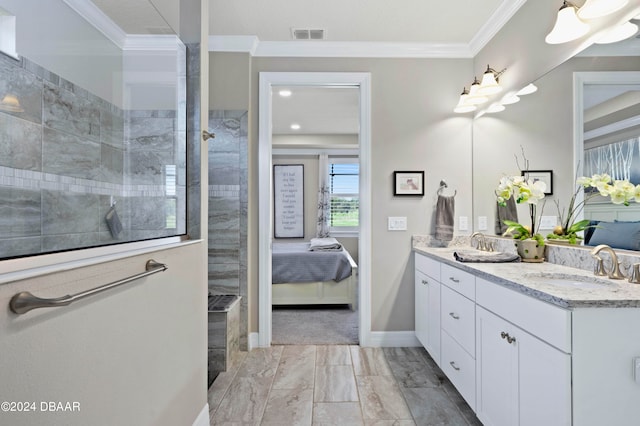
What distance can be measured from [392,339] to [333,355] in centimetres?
55

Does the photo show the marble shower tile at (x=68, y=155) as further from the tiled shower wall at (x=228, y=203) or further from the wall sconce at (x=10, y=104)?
the tiled shower wall at (x=228, y=203)

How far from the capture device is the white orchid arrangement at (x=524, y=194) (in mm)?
2049

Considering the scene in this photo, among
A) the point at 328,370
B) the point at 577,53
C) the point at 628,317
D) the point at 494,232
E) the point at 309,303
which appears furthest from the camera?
the point at 309,303

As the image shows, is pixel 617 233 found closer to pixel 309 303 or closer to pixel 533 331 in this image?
pixel 533 331

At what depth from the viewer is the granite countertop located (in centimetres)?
109

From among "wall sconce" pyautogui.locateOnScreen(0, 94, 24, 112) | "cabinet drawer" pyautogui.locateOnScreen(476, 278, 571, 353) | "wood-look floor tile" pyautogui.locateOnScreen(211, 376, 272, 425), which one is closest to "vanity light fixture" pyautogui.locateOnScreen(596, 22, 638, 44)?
"cabinet drawer" pyautogui.locateOnScreen(476, 278, 571, 353)

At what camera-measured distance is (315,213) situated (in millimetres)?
6555

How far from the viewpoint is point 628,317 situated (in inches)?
43.2

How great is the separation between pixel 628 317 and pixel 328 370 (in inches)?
73.5

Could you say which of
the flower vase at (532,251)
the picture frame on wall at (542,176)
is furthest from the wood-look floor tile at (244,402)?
the picture frame on wall at (542,176)

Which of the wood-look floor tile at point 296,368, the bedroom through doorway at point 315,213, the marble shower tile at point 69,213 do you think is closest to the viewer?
the marble shower tile at point 69,213

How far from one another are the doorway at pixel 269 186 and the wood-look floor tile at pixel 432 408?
0.82 metres

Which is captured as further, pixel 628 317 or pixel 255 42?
pixel 255 42

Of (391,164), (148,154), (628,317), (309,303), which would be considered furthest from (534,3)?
(309,303)
